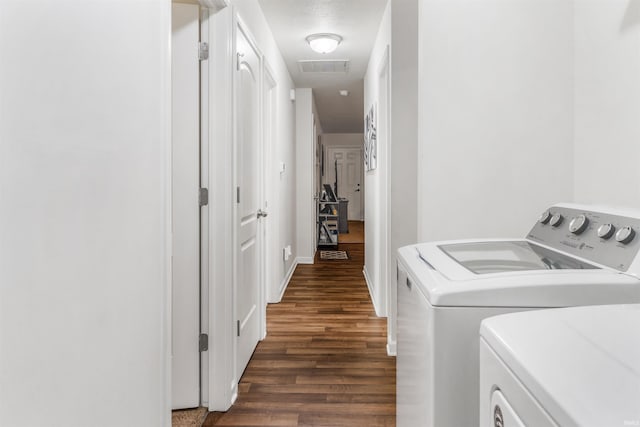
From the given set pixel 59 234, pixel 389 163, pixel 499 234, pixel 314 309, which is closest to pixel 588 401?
pixel 59 234

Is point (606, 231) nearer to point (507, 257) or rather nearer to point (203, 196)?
point (507, 257)

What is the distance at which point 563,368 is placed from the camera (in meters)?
0.54

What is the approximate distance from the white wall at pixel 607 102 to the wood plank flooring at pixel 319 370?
133 cm

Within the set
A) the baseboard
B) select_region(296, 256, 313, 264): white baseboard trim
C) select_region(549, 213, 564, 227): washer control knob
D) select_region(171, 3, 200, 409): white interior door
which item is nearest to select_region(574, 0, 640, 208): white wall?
select_region(549, 213, 564, 227): washer control knob

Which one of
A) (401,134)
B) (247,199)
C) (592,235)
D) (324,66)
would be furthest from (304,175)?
(592,235)

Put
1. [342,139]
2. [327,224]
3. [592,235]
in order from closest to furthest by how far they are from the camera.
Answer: [592,235], [327,224], [342,139]

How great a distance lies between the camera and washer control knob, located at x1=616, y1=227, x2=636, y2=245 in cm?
103

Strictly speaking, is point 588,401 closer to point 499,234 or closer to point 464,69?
point 499,234

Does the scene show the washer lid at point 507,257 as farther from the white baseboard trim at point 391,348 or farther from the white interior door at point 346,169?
the white interior door at point 346,169

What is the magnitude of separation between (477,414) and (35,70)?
3.70 ft

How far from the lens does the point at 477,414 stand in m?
0.97

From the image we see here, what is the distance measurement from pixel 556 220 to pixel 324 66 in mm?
3655

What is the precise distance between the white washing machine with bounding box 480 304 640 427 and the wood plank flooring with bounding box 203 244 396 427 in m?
1.43

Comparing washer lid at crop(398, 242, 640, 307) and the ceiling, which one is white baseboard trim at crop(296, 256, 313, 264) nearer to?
the ceiling
